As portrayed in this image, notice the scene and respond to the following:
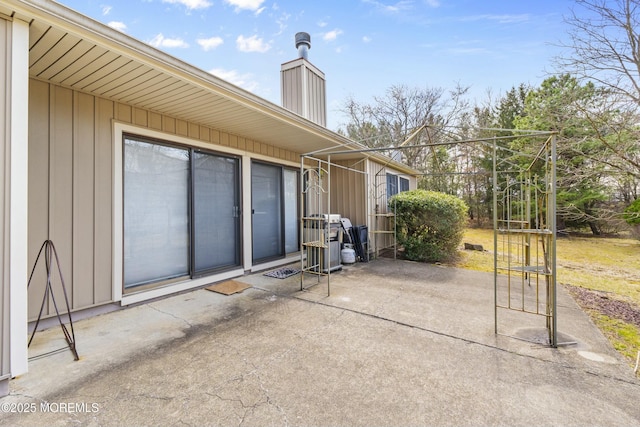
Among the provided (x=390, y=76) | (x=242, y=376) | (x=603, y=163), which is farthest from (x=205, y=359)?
(x=390, y=76)

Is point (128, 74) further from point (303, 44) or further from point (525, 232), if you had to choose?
point (303, 44)

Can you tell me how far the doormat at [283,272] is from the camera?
4.72m

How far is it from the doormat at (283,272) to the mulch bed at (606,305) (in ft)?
13.4

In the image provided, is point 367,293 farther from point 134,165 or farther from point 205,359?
point 134,165

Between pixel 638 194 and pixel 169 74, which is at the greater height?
pixel 169 74

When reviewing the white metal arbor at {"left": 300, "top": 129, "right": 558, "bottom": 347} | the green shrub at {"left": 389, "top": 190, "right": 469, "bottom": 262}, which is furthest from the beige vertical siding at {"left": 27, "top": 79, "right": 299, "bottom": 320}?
the green shrub at {"left": 389, "top": 190, "right": 469, "bottom": 262}

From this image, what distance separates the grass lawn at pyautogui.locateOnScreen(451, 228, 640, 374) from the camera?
2.80 metres

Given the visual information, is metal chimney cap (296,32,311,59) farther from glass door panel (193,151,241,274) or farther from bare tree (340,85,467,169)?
bare tree (340,85,467,169)

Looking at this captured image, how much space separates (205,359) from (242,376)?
420 millimetres

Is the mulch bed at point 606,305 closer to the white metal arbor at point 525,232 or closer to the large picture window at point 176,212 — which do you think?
the white metal arbor at point 525,232

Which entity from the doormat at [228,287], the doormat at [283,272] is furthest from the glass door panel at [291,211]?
the doormat at [228,287]

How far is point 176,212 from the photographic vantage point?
3.82 m

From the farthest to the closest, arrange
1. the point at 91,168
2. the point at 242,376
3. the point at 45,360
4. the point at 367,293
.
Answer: the point at 367,293 → the point at 91,168 → the point at 45,360 → the point at 242,376

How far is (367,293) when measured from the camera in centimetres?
388
